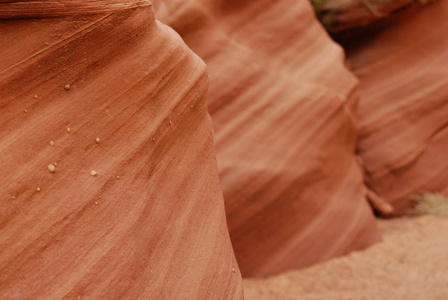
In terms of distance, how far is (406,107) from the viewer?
4953mm

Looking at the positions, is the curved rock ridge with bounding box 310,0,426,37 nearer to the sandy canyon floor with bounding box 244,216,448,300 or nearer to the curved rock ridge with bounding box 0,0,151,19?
the sandy canyon floor with bounding box 244,216,448,300

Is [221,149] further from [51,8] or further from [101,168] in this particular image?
[51,8]

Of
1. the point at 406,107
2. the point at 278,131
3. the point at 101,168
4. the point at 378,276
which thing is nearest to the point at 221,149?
the point at 278,131

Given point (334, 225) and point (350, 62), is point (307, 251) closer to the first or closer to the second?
point (334, 225)

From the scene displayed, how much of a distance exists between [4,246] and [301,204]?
249 cm

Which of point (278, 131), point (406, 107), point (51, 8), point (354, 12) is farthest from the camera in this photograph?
point (354, 12)

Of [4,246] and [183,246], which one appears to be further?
[183,246]

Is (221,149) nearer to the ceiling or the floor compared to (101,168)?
nearer to the floor

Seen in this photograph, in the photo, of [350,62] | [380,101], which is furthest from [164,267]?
[350,62]

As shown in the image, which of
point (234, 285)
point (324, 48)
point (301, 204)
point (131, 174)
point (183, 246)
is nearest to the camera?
point (131, 174)

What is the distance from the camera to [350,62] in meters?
5.50

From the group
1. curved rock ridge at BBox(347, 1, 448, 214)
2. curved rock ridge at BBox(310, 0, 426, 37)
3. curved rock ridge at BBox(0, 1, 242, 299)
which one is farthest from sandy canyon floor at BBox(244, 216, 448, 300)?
curved rock ridge at BBox(310, 0, 426, 37)

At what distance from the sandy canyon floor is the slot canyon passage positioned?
2 cm

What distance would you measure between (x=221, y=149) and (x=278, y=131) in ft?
1.51
